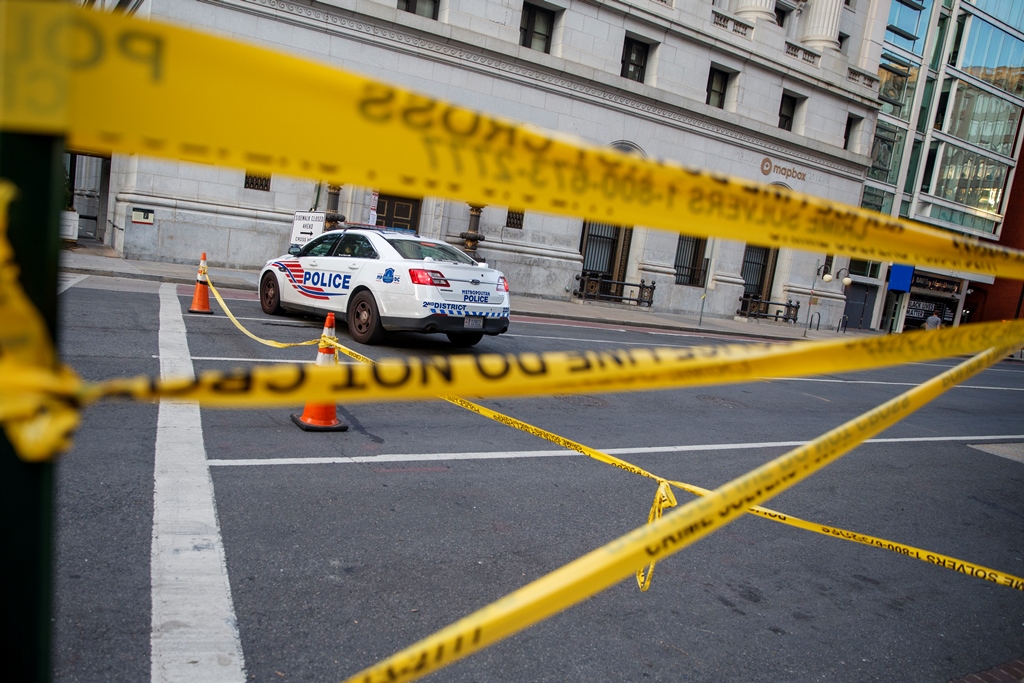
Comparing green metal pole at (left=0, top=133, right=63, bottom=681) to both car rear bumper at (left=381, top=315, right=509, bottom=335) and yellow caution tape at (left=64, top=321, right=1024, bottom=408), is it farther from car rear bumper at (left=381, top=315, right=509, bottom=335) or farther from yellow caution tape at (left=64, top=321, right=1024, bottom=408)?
car rear bumper at (left=381, top=315, right=509, bottom=335)

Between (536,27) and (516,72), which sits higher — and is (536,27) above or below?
above

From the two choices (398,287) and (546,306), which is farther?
(546,306)

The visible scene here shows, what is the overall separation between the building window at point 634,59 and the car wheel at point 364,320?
20.8 meters

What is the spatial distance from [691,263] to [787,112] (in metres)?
9.28

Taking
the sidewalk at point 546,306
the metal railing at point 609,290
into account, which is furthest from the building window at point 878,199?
the metal railing at point 609,290

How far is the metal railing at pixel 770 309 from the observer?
3291 cm

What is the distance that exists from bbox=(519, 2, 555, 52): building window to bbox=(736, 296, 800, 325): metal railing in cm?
1459

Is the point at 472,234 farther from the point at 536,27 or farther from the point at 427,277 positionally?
the point at 427,277

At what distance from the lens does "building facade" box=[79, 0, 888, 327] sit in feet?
66.9

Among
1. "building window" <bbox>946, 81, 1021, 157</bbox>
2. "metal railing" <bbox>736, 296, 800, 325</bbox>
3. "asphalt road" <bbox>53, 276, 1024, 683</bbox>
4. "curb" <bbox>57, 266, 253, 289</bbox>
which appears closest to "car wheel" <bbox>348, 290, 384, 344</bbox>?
"asphalt road" <bbox>53, 276, 1024, 683</bbox>

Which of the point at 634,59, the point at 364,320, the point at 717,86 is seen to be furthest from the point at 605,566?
the point at 717,86

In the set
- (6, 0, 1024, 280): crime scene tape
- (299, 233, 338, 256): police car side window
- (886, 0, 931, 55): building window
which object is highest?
(886, 0, 931, 55): building window

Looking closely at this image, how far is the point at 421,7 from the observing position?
23406mm

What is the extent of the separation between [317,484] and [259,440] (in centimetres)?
107
